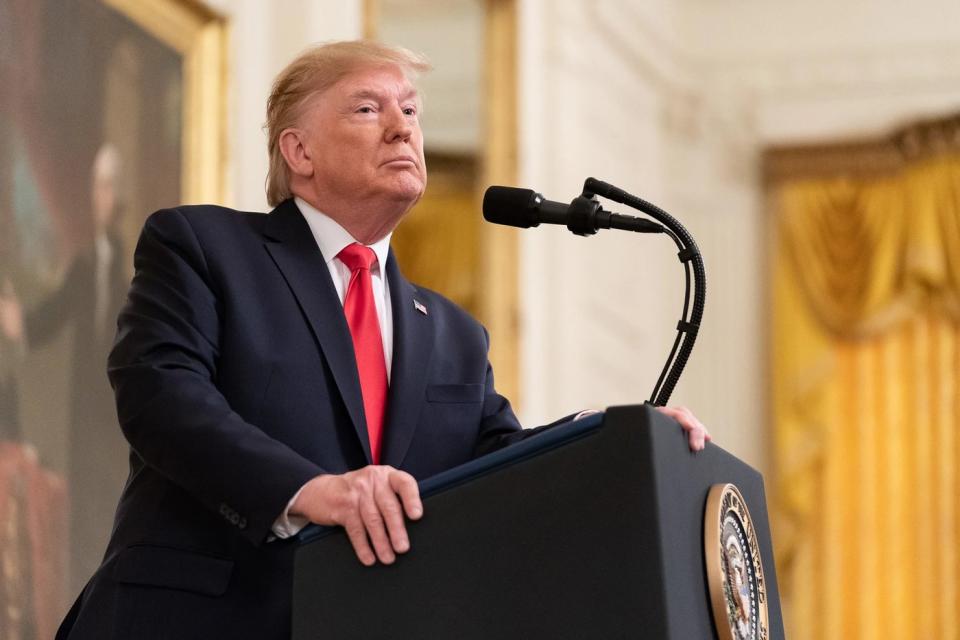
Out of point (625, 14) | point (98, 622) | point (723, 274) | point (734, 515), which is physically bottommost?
point (98, 622)

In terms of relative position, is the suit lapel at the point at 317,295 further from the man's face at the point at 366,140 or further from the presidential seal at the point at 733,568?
the presidential seal at the point at 733,568

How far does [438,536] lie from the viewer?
5.18 feet

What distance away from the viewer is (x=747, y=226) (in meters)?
8.22

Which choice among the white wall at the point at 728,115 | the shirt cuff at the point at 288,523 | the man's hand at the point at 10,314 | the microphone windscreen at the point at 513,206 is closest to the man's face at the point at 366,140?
the microphone windscreen at the point at 513,206

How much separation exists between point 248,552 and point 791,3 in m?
7.27

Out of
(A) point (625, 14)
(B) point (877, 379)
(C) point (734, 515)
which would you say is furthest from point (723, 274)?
(C) point (734, 515)

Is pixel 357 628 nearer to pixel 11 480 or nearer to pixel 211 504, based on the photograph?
pixel 211 504

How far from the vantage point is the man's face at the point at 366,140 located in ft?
7.23

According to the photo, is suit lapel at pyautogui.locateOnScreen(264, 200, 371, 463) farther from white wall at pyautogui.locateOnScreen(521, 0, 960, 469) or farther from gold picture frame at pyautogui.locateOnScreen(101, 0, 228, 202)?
white wall at pyautogui.locateOnScreen(521, 0, 960, 469)

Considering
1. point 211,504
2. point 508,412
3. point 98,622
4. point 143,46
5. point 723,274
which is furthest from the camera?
point 723,274

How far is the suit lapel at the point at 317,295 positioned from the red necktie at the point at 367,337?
1.4 inches

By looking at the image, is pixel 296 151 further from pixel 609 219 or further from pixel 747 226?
pixel 747 226

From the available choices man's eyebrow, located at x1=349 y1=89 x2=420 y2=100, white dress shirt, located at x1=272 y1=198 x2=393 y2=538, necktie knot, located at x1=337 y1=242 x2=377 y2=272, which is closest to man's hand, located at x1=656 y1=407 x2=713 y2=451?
white dress shirt, located at x1=272 y1=198 x2=393 y2=538

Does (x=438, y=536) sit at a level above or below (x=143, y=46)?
below
